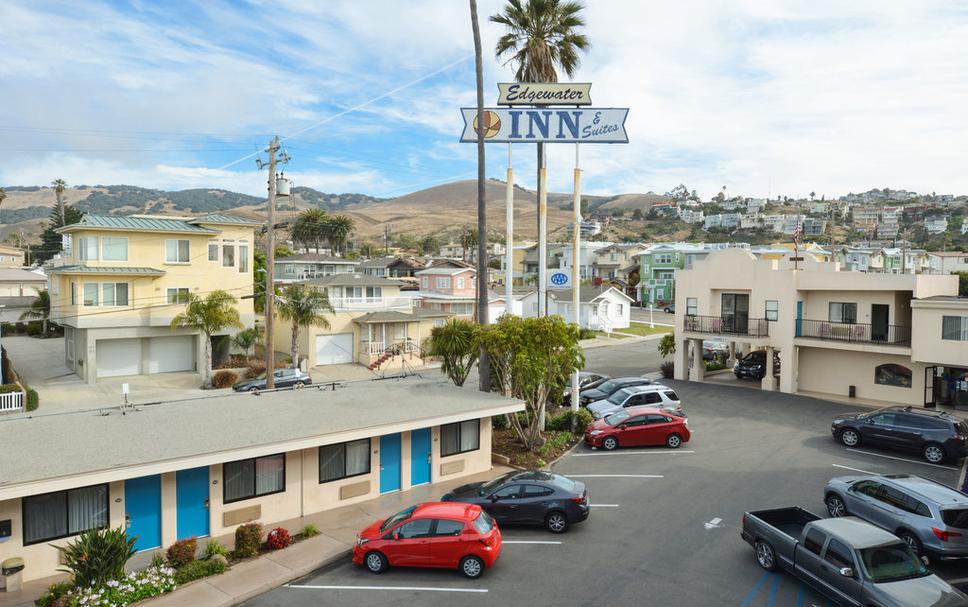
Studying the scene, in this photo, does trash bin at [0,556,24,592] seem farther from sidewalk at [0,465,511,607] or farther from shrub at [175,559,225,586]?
shrub at [175,559,225,586]

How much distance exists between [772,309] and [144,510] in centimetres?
3286

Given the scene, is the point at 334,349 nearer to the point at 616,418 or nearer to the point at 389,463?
the point at 616,418

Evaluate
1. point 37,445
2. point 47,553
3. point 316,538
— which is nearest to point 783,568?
point 316,538

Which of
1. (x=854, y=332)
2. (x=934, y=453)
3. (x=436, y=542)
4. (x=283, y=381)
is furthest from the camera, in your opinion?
(x=283, y=381)

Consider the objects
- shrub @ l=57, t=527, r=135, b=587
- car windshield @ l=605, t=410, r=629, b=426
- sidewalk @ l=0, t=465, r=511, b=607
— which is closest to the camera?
shrub @ l=57, t=527, r=135, b=587

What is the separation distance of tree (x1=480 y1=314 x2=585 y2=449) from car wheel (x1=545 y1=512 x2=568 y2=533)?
711 centimetres

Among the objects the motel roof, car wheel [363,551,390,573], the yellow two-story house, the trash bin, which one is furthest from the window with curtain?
car wheel [363,551,390,573]

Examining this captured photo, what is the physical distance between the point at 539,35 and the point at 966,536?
24.3 m

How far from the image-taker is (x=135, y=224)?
39.9 meters

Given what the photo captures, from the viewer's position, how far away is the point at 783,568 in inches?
541

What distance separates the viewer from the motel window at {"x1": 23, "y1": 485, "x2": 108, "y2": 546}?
14176 millimetres

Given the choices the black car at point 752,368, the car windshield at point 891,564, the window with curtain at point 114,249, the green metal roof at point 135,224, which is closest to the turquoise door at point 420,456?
the car windshield at point 891,564

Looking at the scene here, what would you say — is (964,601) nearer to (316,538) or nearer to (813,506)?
(813,506)

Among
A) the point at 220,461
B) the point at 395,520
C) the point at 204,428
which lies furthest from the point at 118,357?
the point at 395,520
